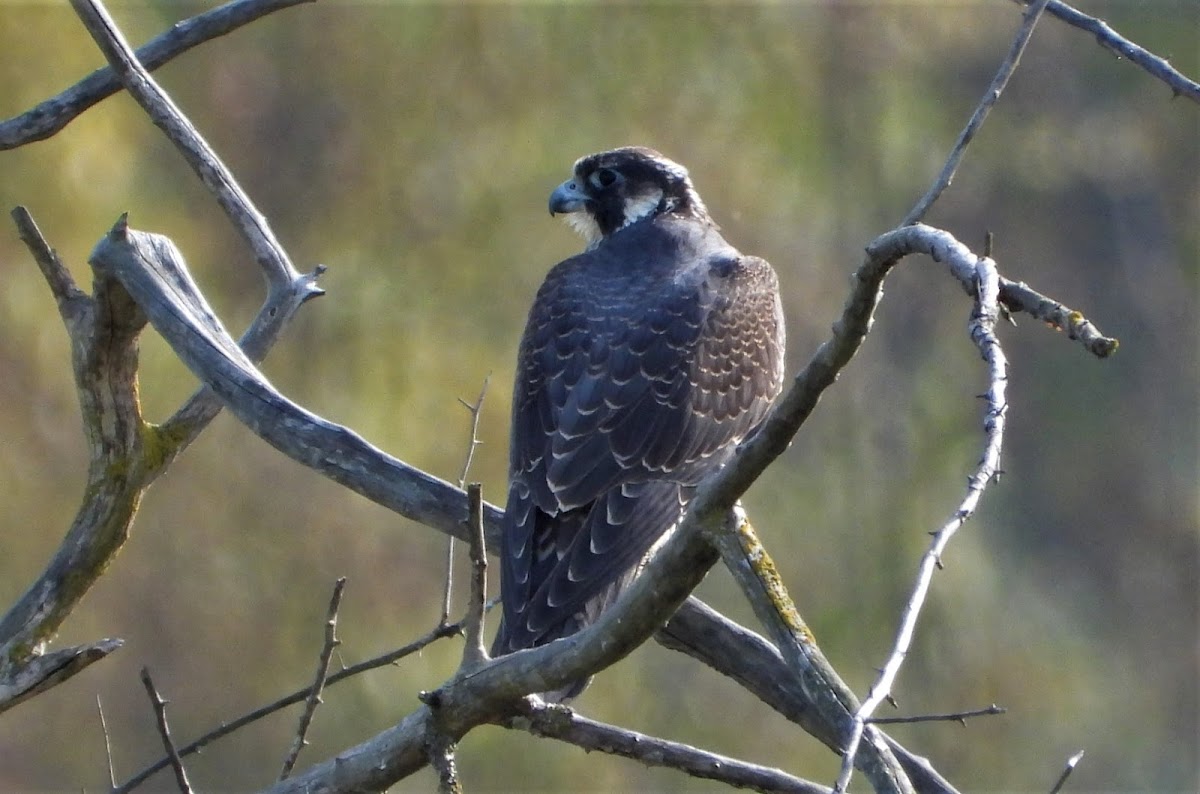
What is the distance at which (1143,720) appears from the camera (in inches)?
547

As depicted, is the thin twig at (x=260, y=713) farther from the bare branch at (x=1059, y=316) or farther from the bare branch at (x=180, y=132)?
the bare branch at (x=1059, y=316)

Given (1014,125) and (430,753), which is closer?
(430,753)

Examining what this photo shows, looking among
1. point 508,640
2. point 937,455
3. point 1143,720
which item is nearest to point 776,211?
point 937,455

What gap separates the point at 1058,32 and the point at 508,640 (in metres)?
12.8

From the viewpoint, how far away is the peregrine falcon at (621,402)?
362cm

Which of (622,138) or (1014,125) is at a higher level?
(1014,125)

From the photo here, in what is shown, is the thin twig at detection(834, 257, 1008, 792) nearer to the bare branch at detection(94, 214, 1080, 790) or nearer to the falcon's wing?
the bare branch at detection(94, 214, 1080, 790)

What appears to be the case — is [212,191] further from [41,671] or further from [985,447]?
[985,447]

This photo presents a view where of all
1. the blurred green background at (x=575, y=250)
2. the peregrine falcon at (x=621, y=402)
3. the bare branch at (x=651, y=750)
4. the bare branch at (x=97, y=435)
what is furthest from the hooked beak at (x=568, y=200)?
the blurred green background at (x=575, y=250)

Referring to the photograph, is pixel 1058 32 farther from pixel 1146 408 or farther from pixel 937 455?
pixel 937 455

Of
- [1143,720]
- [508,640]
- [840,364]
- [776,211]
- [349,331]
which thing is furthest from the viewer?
[1143,720]

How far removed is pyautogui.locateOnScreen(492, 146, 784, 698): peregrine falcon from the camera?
3623 mm

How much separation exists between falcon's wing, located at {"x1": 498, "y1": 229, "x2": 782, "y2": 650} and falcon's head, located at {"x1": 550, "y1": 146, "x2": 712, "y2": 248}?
1.24ft

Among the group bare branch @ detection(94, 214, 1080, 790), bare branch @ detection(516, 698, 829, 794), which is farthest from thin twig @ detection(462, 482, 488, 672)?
bare branch @ detection(516, 698, 829, 794)
